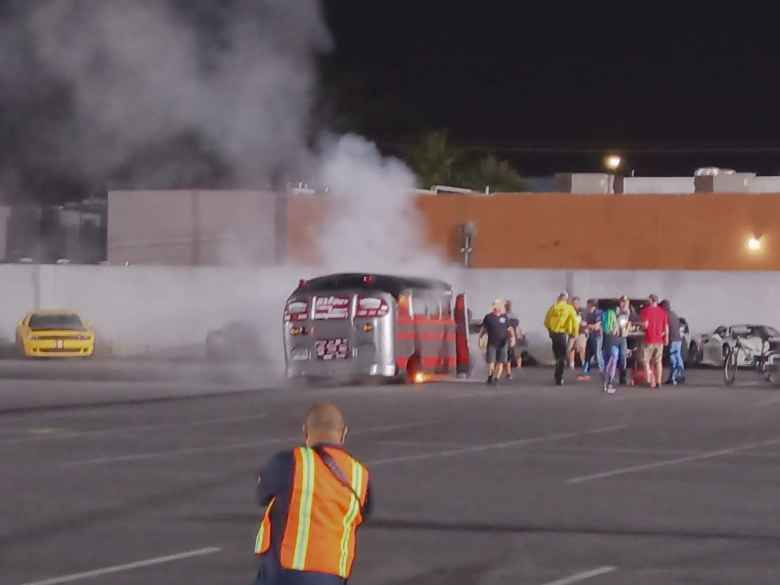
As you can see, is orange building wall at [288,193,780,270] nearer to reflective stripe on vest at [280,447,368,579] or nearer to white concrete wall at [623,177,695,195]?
white concrete wall at [623,177,695,195]

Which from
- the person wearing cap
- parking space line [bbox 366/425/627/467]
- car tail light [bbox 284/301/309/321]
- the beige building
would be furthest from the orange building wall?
parking space line [bbox 366/425/627/467]

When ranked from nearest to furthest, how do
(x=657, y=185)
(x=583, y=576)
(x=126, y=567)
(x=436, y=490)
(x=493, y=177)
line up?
(x=583, y=576)
(x=126, y=567)
(x=436, y=490)
(x=657, y=185)
(x=493, y=177)

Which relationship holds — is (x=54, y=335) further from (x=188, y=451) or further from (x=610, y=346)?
(x=188, y=451)

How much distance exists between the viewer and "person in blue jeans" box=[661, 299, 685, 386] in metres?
34.2

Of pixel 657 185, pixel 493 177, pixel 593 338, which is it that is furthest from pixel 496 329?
pixel 493 177

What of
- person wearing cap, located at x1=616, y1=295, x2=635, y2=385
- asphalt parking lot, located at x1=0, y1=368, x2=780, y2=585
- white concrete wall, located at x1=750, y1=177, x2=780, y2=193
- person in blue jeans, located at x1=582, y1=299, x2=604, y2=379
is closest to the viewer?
asphalt parking lot, located at x1=0, y1=368, x2=780, y2=585

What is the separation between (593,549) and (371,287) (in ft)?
62.9

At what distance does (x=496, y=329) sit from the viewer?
1305 inches

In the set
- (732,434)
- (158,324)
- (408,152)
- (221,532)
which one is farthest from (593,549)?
(408,152)

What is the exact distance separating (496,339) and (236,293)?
17985mm

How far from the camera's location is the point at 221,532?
44.3 ft

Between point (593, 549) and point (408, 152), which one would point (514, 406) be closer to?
point (593, 549)

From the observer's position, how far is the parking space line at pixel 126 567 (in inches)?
446

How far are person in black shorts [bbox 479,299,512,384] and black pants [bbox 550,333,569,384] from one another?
3.39ft
